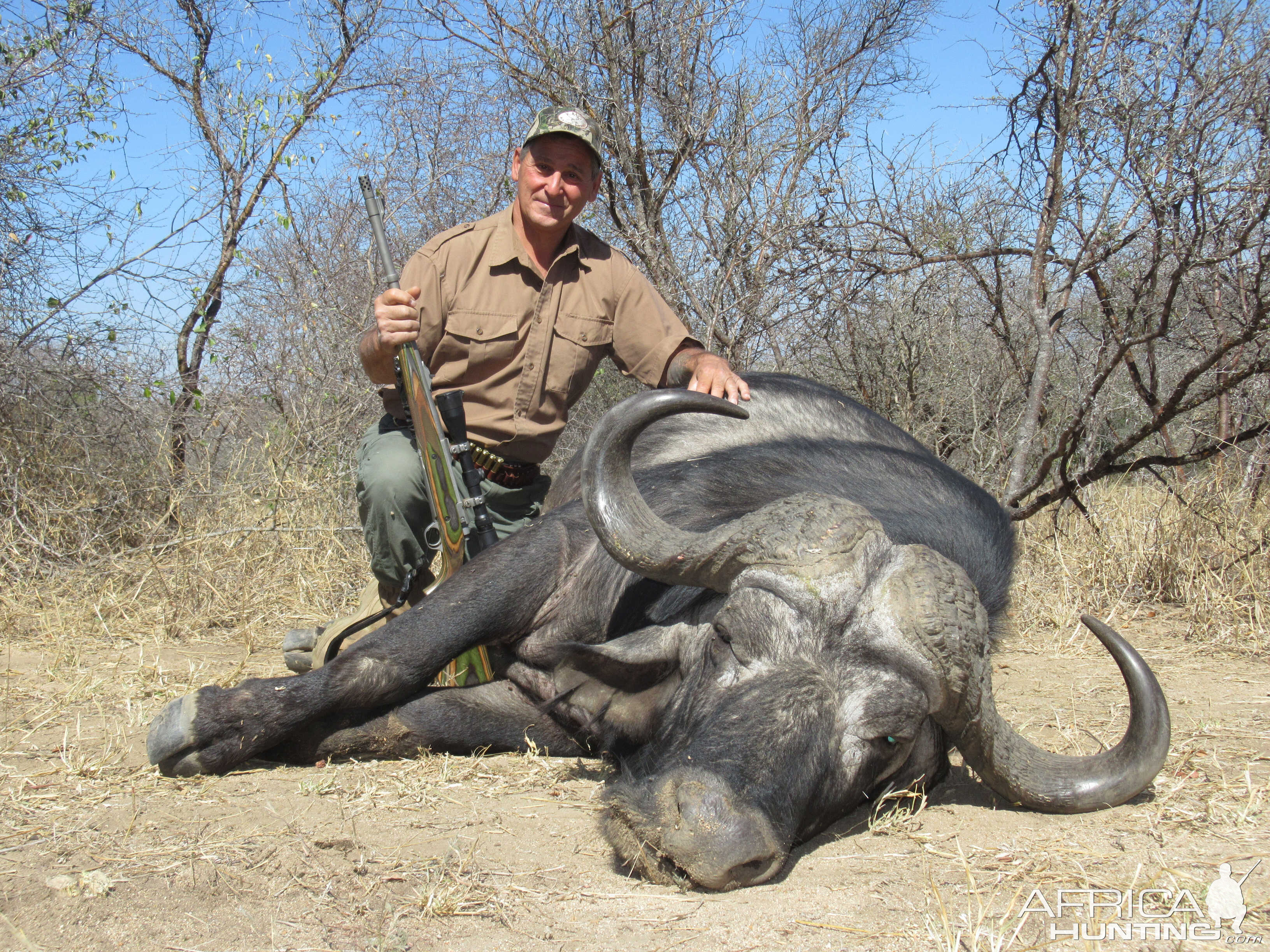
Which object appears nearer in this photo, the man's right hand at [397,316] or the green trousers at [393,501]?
the man's right hand at [397,316]

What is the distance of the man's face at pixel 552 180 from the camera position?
4.30 meters

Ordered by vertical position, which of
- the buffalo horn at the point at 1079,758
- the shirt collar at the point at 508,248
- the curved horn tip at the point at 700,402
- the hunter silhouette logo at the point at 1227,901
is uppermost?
the shirt collar at the point at 508,248

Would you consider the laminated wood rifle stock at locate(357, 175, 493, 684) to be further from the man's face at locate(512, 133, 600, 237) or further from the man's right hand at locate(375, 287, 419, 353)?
the man's face at locate(512, 133, 600, 237)

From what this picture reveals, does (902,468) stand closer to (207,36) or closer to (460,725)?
(460,725)

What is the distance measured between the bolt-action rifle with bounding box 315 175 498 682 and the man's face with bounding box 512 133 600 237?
2.39 ft

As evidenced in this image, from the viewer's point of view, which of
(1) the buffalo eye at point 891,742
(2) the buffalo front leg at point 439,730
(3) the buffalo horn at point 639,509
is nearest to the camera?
(1) the buffalo eye at point 891,742

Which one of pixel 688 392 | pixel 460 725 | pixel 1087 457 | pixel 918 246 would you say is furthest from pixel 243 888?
pixel 918 246

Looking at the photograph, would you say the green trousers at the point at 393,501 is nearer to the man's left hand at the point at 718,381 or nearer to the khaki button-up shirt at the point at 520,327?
the khaki button-up shirt at the point at 520,327

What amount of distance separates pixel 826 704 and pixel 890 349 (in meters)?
5.43

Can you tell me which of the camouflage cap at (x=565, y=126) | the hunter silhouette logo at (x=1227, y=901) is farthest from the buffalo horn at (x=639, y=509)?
the camouflage cap at (x=565, y=126)

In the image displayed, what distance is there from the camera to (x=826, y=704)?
2412 mm

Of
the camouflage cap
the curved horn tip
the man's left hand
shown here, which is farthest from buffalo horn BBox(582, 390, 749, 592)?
the camouflage cap

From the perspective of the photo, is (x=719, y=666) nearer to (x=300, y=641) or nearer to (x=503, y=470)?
(x=503, y=470)

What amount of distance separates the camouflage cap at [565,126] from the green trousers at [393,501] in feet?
4.67
